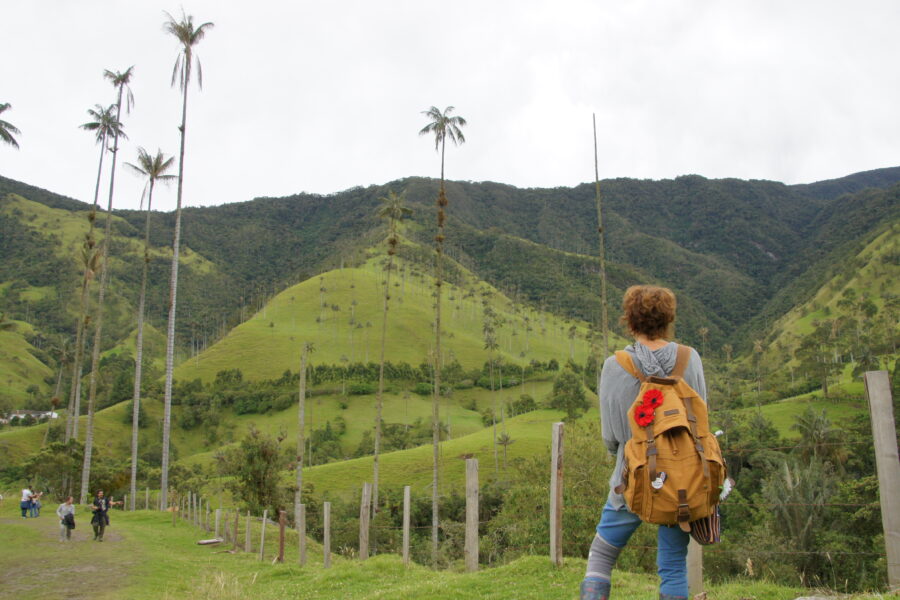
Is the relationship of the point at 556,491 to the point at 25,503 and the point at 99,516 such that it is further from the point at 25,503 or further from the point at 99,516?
the point at 25,503

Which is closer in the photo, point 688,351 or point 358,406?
point 688,351

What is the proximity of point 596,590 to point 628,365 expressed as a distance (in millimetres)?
1507

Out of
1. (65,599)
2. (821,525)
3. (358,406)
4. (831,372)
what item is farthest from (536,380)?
(65,599)

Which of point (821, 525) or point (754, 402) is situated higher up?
point (754, 402)

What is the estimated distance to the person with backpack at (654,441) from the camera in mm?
3760

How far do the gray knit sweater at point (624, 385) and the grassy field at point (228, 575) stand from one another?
241cm

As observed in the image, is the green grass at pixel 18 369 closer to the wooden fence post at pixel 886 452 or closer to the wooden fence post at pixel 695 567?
the wooden fence post at pixel 695 567

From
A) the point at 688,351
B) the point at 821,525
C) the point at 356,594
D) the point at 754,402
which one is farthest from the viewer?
the point at 754,402

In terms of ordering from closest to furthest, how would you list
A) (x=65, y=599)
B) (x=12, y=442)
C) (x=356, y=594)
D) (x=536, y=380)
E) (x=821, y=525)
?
(x=356, y=594) → (x=65, y=599) → (x=821, y=525) → (x=12, y=442) → (x=536, y=380)

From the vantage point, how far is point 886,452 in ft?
19.0

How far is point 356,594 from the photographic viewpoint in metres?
10.1

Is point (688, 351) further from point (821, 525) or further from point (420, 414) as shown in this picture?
point (420, 414)

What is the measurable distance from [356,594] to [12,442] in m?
107

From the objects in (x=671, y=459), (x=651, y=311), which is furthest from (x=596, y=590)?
(x=651, y=311)
